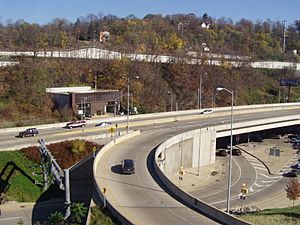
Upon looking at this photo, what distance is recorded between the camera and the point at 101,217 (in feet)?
69.1

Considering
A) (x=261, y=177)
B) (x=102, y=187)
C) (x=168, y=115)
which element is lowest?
(x=261, y=177)

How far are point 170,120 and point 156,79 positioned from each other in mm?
20103

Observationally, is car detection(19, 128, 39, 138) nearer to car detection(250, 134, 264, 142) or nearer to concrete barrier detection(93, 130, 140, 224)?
concrete barrier detection(93, 130, 140, 224)

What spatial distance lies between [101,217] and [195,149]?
30.8 metres

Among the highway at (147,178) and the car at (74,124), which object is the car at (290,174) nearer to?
the highway at (147,178)

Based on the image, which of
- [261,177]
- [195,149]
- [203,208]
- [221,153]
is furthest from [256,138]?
[203,208]

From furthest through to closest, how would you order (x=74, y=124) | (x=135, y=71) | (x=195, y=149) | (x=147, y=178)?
(x=135, y=71) < (x=195, y=149) < (x=74, y=124) < (x=147, y=178)

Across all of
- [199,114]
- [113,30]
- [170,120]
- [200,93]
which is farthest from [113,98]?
[113,30]

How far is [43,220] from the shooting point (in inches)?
1164

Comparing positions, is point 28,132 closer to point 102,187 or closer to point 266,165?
point 102,187

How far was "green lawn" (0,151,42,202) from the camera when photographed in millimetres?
32938

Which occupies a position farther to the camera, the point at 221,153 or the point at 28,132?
the point at 221,153

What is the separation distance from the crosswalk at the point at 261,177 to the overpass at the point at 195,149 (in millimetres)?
4995

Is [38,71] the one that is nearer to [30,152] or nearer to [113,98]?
[113,98]
